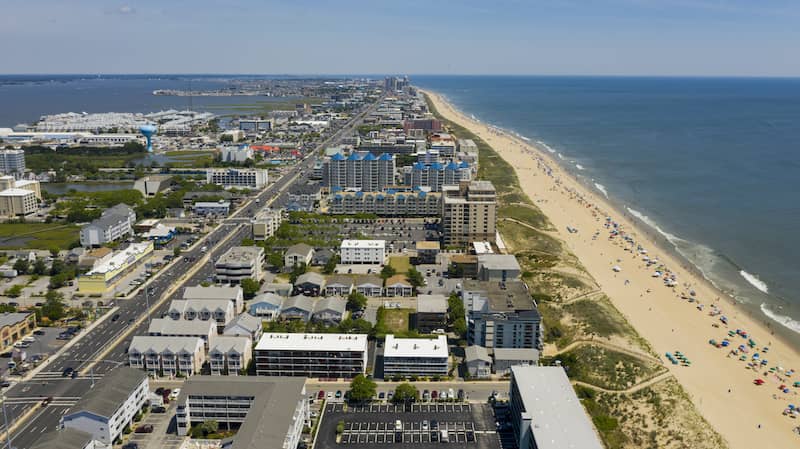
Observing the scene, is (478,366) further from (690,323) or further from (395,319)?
(690,323)

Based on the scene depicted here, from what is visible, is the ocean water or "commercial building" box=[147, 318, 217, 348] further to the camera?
the ocean water

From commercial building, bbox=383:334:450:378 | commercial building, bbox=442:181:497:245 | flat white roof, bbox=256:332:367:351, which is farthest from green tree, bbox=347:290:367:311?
commercial building, bbox=442:181:497:245

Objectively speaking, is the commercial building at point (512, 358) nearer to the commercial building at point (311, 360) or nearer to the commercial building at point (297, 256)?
the commercial building at point (311, 360)

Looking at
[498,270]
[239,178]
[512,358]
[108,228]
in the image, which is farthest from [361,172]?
[512,358]

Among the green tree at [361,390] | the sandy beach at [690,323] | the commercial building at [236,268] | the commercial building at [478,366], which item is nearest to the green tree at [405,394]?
the green tree at [361,390]

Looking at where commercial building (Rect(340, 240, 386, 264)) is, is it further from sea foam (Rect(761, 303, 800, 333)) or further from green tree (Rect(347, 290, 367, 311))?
sea foam (Rect(761, 303, 800, 333))

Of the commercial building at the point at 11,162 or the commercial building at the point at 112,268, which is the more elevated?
the commercial building at the point at 11,162
